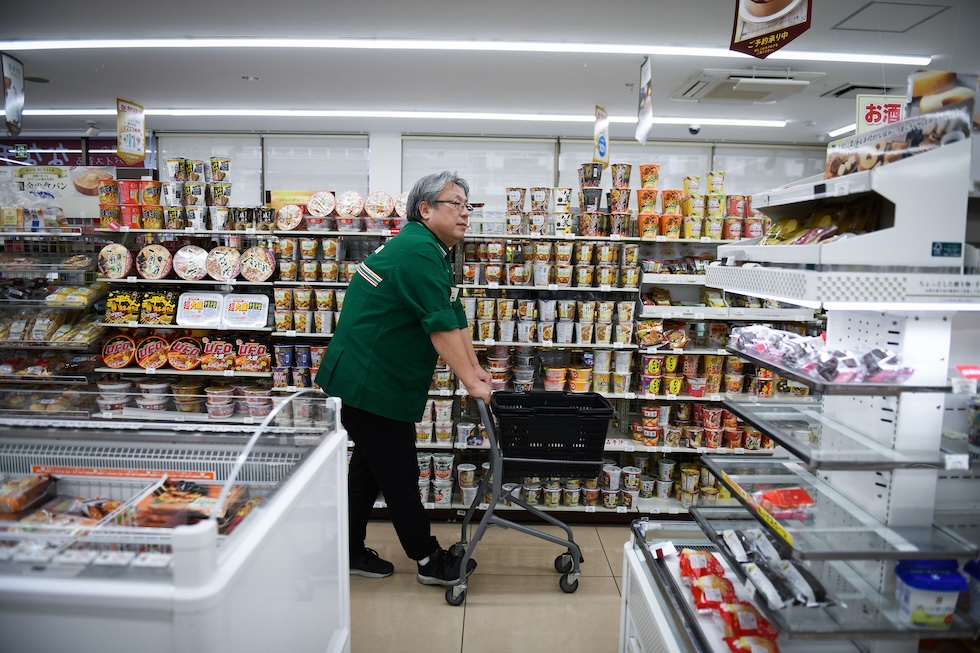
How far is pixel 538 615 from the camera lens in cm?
300

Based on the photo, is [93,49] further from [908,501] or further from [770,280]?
[908,501]

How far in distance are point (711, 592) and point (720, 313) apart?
260cm

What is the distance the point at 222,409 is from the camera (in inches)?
76.3

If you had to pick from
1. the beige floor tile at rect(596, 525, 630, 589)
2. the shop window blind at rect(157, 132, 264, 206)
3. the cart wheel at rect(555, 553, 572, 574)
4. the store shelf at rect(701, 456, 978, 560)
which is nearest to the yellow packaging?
the shop window blind at rect(157, 132, 264, 206)

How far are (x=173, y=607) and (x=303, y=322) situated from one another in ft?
10.3

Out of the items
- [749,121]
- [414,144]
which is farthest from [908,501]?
[414,144]

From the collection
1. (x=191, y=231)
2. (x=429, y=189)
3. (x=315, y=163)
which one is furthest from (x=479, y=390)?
(x=315, y=163)

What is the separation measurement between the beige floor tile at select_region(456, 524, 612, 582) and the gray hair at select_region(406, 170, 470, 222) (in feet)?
6.98

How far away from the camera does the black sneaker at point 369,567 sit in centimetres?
332

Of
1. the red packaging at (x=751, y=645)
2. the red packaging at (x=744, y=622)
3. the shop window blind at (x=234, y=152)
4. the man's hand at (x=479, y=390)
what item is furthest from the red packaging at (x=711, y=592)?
the shop window blind at (x=234, y=152)

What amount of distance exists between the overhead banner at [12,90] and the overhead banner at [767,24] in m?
5.65

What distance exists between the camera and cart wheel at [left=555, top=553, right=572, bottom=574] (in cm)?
338

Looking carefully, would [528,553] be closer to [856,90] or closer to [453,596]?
[453,596]

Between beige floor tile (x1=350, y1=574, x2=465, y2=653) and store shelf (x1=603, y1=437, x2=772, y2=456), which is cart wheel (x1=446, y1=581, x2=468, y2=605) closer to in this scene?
beige floor tile (x1=350, y1=574, x2=465, y2=653)
